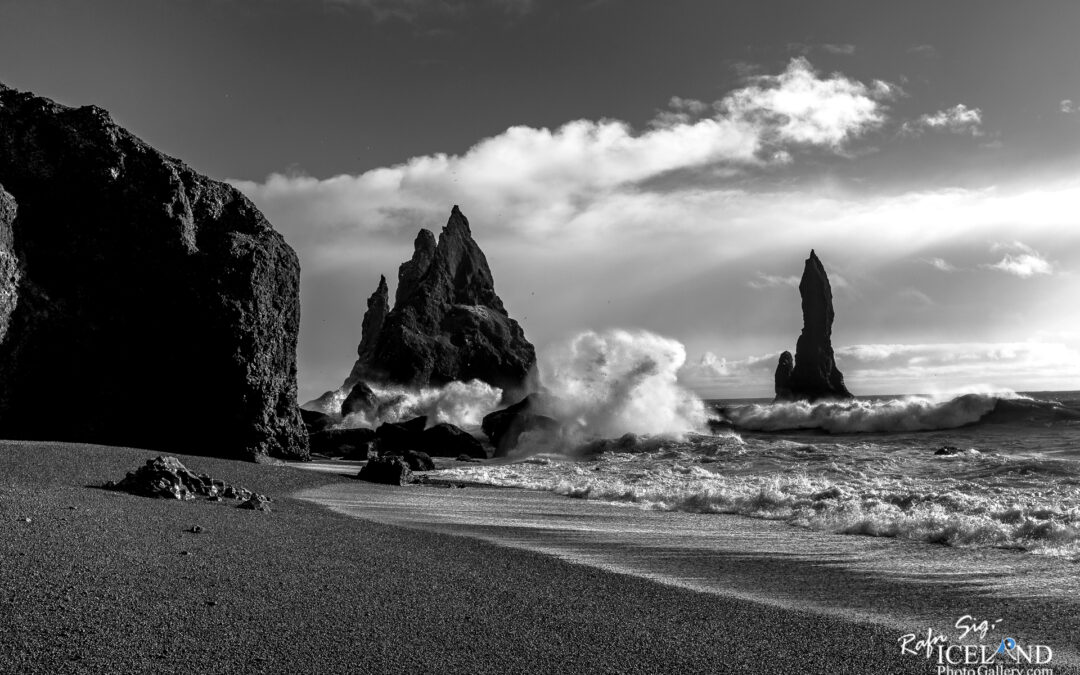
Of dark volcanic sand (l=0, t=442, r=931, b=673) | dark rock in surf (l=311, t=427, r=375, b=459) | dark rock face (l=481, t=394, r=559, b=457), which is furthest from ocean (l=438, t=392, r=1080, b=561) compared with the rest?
dark rock in surf (l=311, t=427, r=375, b=459)

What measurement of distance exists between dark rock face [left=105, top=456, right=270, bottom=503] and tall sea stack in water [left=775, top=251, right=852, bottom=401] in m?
62.2

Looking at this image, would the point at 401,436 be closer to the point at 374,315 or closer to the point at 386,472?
the point at 386,472

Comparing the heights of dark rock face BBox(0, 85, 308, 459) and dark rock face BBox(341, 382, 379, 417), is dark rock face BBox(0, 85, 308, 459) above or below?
above

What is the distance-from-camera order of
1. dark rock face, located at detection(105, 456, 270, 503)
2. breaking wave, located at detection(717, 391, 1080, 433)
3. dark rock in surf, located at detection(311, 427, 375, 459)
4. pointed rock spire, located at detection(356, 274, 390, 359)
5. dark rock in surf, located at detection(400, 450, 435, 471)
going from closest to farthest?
dark rock face, located at detection(105, 456, 270, 503)
dark rock in surf, located at detection(400, 450, 435, 471)
dark rock in surf, located at detection(311, 427, 375, 459)
breaking wave, located at detection(717, 391, 1080, 433)
pointed rock spire, located at detection(356, 274, 390, 359)

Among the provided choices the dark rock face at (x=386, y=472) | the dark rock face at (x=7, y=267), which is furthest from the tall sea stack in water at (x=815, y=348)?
the dark rock face at (x=7, y=267)

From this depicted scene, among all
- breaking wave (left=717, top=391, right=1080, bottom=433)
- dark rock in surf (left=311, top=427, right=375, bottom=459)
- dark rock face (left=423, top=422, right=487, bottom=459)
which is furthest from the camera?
breaking wave (left=717, top=391, right=1080, bottom=433)

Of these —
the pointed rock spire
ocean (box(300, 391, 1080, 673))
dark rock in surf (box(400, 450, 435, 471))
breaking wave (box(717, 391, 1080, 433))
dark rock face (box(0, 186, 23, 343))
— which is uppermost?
the pointed rock spire

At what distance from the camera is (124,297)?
1753cm

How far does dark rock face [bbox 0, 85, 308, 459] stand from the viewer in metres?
16.5

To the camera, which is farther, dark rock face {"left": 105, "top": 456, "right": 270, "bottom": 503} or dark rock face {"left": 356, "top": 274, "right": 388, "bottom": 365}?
dark rock face {"left": 356, "top": 274, "right": 388, "bottom": 365}

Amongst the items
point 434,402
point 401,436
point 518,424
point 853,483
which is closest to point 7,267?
point 401,436

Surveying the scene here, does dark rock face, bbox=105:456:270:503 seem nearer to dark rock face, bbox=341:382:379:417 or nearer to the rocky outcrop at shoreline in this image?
the rocky outcrop at shoreline

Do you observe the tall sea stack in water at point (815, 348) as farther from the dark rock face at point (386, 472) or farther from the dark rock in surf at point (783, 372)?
the dark rock face at point (386, 472)

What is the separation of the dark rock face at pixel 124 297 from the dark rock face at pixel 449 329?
4338 centimetres
